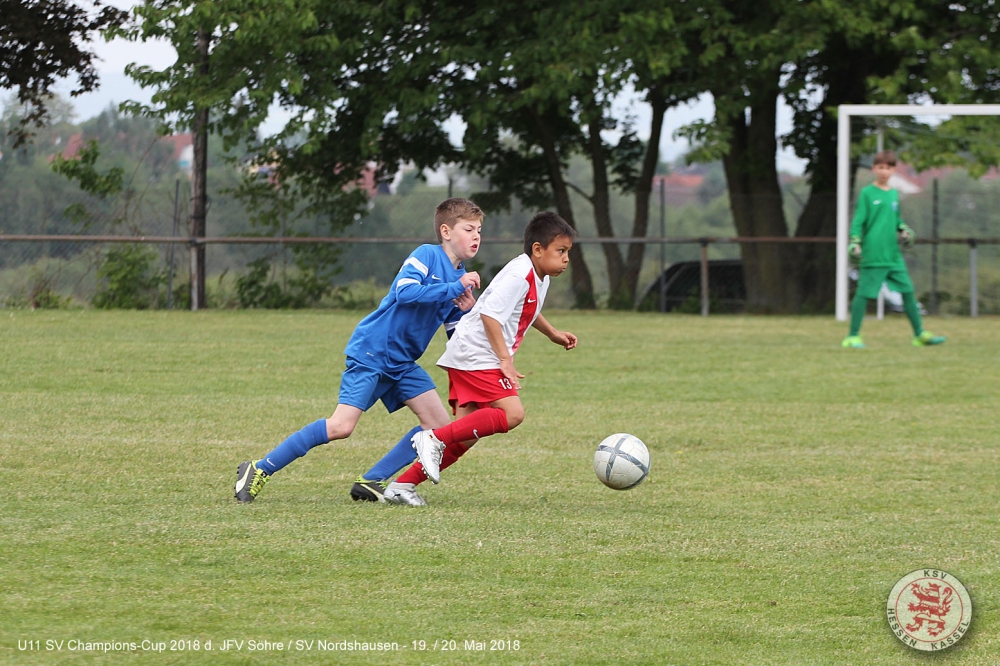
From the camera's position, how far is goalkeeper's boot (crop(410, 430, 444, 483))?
5461 mm

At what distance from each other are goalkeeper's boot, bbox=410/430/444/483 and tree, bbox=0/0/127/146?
1445 centimetres

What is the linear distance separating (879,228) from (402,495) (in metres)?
8.72

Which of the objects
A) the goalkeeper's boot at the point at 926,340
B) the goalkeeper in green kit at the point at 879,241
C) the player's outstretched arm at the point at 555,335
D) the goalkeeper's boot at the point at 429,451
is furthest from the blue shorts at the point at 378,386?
the goalkeeper's boot at the point at 926,340

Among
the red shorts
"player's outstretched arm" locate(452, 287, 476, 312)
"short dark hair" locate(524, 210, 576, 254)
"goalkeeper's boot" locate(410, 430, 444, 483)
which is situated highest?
"short dark hair" locate(524, 210, 576, 254)

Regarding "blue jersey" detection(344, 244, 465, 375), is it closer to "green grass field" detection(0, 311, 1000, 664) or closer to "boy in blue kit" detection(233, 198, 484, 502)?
"boy in blue kit" detection(233, 198, 484, 502)

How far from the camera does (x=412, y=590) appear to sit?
4.13 m

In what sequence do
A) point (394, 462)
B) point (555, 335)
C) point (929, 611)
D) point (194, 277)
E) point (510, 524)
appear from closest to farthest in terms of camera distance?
1. point (929, 611)
2. point (510, 524)
3. point (394, 462)
4. point (555, 335)
5. point (194, 277)

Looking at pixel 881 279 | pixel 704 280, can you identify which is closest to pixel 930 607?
pixel 881 279

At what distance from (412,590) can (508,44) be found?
51.3 ft

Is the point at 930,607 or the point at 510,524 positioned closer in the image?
the point at 930,607

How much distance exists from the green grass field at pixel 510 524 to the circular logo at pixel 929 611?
2.2 inches

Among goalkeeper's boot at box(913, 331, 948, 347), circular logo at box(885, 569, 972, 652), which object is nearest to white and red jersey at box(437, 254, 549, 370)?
circular logo at box(885, 569, 972, 652)

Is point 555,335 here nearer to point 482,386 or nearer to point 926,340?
point 482,386

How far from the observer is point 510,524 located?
525 centimetres
